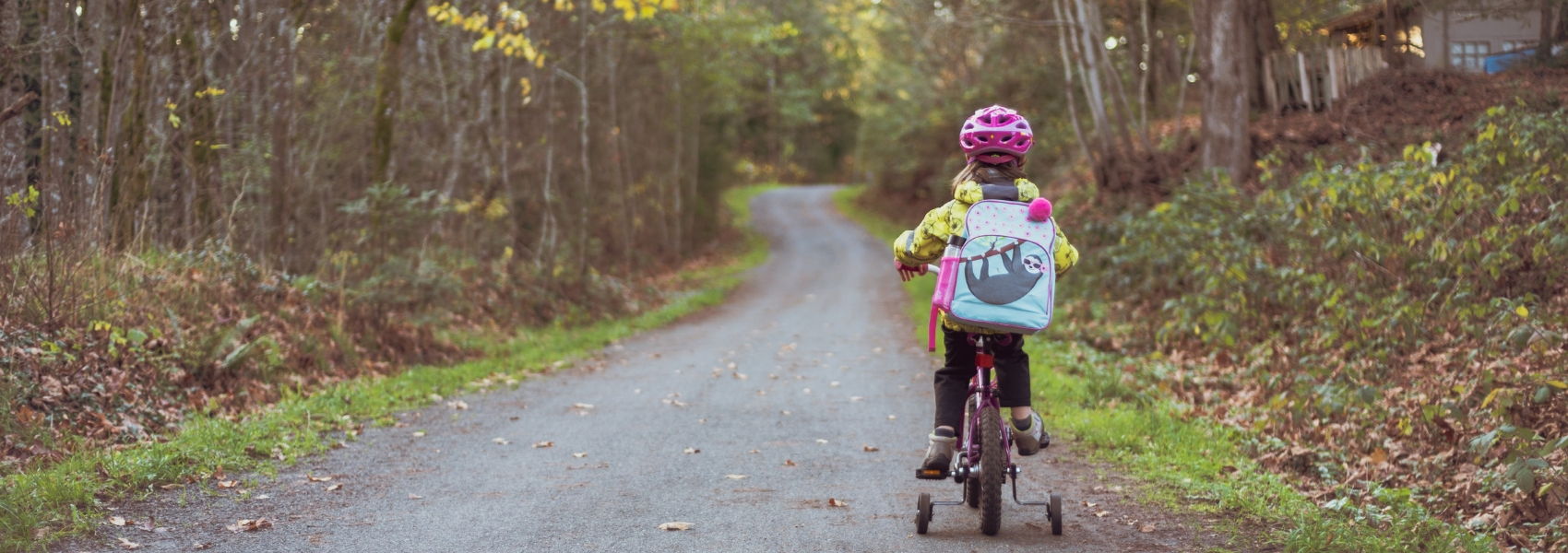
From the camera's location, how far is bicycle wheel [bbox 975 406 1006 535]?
541 cm

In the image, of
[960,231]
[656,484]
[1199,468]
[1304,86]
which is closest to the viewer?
[960,231]

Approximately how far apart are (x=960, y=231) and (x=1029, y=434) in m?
1.09

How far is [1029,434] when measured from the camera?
5688mm

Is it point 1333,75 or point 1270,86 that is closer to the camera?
point 1333,75

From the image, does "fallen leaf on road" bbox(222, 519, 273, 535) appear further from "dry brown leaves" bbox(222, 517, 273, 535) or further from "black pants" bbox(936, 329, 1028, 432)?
"black pants" bbox(936, 329, 1028, 432)

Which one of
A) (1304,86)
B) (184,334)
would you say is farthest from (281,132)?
(1304,86)

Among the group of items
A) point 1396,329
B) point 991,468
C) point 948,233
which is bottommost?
point 1396,329

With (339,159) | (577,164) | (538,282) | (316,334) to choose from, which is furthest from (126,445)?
(577,164)

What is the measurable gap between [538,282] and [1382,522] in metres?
14.1

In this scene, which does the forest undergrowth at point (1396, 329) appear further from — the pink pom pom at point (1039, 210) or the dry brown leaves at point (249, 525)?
the dry brown leaves at point (249, 525)

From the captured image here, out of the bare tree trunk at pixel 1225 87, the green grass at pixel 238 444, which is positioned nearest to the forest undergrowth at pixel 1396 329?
the bare tree trunk at pixel 1225 87

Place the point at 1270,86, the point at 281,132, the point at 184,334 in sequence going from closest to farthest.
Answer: the point at 184,334 → the point at 281,132 → the point at 1270,86

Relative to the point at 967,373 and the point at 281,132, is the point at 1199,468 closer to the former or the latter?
the point at 967,373

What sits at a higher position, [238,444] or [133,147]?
[133,147]
